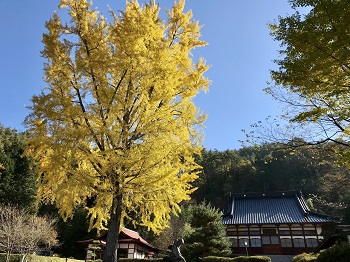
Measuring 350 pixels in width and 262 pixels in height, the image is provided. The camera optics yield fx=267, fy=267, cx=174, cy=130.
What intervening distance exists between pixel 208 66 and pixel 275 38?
5.62 feet

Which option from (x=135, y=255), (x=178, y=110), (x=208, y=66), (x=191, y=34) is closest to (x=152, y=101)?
(x=178, y=110)

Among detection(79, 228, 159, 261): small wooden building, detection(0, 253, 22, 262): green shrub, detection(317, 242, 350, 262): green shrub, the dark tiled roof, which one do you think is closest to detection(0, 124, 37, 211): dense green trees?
detection(0, 253, 22, 262): green shrub

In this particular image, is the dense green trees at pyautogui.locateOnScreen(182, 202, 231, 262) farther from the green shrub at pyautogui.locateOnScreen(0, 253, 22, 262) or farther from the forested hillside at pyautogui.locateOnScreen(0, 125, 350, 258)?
the green shrub at pyautogui.locateOnScreen(0, 253, 22, 262)

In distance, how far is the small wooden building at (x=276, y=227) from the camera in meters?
21.7

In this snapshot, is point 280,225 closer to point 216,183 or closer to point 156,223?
point 156,223

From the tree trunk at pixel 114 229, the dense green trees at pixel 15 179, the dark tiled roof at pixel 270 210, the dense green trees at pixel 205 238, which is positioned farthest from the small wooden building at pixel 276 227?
the tree trunk at pixel 114 229

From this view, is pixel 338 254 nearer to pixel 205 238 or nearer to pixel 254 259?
pixel 254 259

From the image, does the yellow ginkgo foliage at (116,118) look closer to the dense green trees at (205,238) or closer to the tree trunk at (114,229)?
the tree trunk at (114,229)

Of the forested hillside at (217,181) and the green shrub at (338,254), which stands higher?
the forested hillside at (217,181)

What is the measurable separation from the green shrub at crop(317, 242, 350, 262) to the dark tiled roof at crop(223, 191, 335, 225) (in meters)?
16.1

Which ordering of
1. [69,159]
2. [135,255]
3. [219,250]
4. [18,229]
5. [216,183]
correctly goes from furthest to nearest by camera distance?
[216,183]
[135,255]
[18,229]
[219,250]
[69,159]

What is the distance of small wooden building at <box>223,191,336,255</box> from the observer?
21719 mm

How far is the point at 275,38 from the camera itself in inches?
224

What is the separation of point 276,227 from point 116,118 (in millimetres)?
21671
